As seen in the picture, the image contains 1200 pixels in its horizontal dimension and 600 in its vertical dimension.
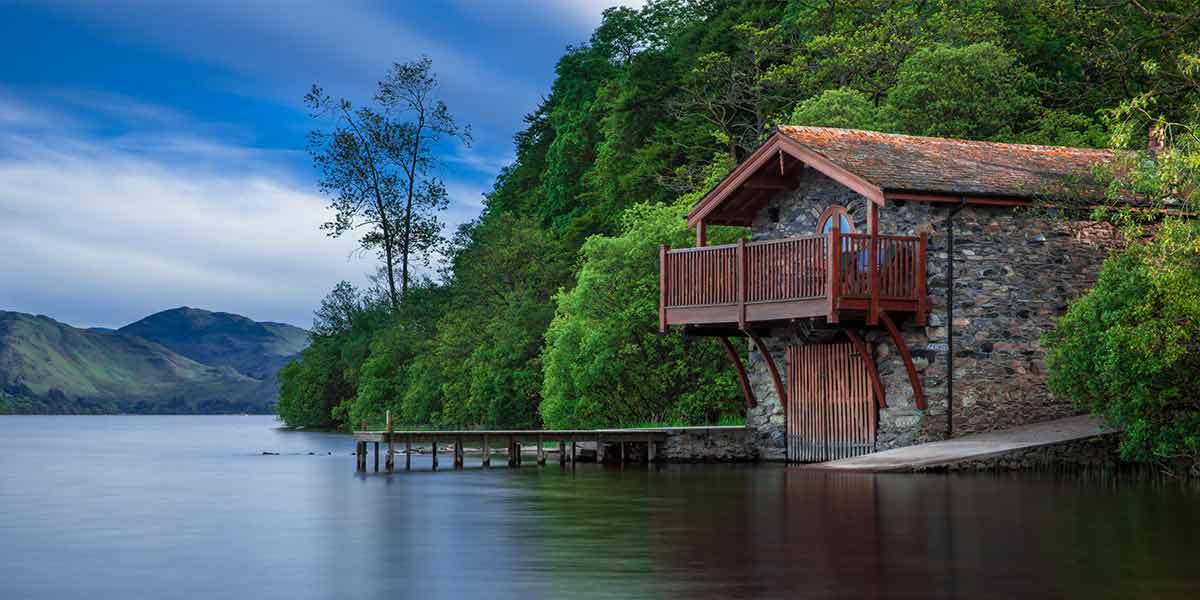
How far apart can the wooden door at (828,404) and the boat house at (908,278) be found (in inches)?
1.5

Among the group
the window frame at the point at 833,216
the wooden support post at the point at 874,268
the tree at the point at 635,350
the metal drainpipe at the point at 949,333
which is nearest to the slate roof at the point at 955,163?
the wooden support post at the point at 874,268

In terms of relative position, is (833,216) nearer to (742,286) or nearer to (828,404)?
(742,286)

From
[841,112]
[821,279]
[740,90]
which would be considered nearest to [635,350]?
[841,112]

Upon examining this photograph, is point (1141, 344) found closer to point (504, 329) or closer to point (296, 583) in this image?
point (296, 583)

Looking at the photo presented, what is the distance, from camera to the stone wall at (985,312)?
2795 cm

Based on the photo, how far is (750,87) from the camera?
1959 inches

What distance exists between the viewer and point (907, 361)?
2772 cm

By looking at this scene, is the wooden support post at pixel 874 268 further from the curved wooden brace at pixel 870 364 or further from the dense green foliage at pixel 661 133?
the dense green foliage at pixel 661 133

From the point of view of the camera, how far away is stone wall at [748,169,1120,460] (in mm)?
27953

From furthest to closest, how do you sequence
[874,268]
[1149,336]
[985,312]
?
[985,312], [874,268], [1149,336]

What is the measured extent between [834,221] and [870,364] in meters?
3.12

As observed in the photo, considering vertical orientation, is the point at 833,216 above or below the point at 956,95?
below

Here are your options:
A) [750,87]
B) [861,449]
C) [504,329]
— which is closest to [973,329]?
[861,449]

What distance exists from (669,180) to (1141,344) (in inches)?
1138
